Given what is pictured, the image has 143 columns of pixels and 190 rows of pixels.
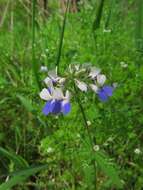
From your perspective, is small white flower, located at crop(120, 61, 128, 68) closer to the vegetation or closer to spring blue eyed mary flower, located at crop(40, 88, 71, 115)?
the vegetation

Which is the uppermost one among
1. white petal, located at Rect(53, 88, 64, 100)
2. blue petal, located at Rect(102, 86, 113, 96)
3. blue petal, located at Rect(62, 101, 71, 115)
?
white petal, located at Rect(53, 88, 64, 100)

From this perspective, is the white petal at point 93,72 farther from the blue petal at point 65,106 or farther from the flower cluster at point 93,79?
the blue petal at point 65,106

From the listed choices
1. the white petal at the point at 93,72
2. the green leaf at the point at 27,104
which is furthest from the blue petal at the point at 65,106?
the green leaf at the point at 27,104

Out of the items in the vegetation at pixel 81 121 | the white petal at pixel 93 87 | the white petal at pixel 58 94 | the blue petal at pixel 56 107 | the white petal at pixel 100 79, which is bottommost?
the vegetation at pixel 81 121

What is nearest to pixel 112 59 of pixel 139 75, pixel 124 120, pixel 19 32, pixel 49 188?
pixel 139 75

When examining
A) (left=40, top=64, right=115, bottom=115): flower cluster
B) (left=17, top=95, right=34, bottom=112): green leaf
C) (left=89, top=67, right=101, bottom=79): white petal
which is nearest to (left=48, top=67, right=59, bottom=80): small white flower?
(left=40, top=64, right=115, bottom=115): flower cluster

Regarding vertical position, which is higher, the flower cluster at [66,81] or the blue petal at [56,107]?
the flower cluster at [66,81]

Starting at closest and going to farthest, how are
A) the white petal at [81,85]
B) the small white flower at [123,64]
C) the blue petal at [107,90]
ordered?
the white petal at [81,85]
the blue petal at [107,90]
the small white flower at [123,64]

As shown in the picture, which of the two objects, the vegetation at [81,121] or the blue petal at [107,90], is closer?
the blue petal at [107,90]
